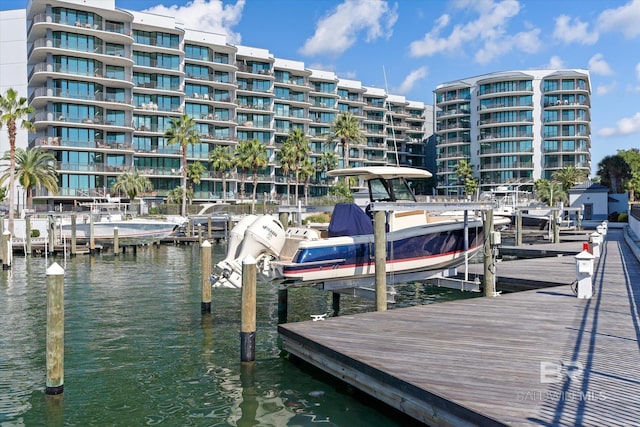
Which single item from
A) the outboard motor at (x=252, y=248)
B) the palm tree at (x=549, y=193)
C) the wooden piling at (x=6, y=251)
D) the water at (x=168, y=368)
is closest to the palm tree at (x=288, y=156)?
the palm tree at (x=549, y=193)

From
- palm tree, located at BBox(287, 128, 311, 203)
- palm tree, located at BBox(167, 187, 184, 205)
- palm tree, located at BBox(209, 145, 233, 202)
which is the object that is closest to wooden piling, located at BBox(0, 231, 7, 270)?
palm tree, located at BBox(167, 187, 184, 205)

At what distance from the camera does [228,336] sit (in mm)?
14898

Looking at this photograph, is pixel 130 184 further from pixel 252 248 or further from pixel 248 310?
pixel 248 310

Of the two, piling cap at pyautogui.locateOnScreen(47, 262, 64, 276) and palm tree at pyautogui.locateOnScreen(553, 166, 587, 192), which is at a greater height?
palm tree at pyautogui.locateOnScreen(553, 166, 587, 192)

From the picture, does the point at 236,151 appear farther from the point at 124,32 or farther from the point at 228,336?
the point at 228,336

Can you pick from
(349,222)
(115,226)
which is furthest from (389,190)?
(115,226)

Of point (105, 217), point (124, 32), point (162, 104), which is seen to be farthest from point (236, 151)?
point (105, 217)

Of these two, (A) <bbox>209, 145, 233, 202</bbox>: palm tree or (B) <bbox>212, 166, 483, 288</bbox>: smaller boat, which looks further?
(A) <bbox>209, 145, 233, 202</bbox>: palm tree

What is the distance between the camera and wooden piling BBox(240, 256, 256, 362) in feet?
38.7

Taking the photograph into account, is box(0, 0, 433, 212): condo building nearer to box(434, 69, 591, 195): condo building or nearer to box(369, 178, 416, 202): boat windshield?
box(434, 69, 591, 195): condo building

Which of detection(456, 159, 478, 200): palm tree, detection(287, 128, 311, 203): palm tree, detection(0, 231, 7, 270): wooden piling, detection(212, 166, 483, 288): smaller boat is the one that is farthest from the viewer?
detection(456, 159, 478, 200): palm tree

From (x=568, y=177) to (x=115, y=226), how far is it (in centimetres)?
6419

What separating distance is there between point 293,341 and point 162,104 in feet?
217

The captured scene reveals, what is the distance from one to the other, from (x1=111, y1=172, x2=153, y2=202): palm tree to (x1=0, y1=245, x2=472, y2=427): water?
42080 mm
